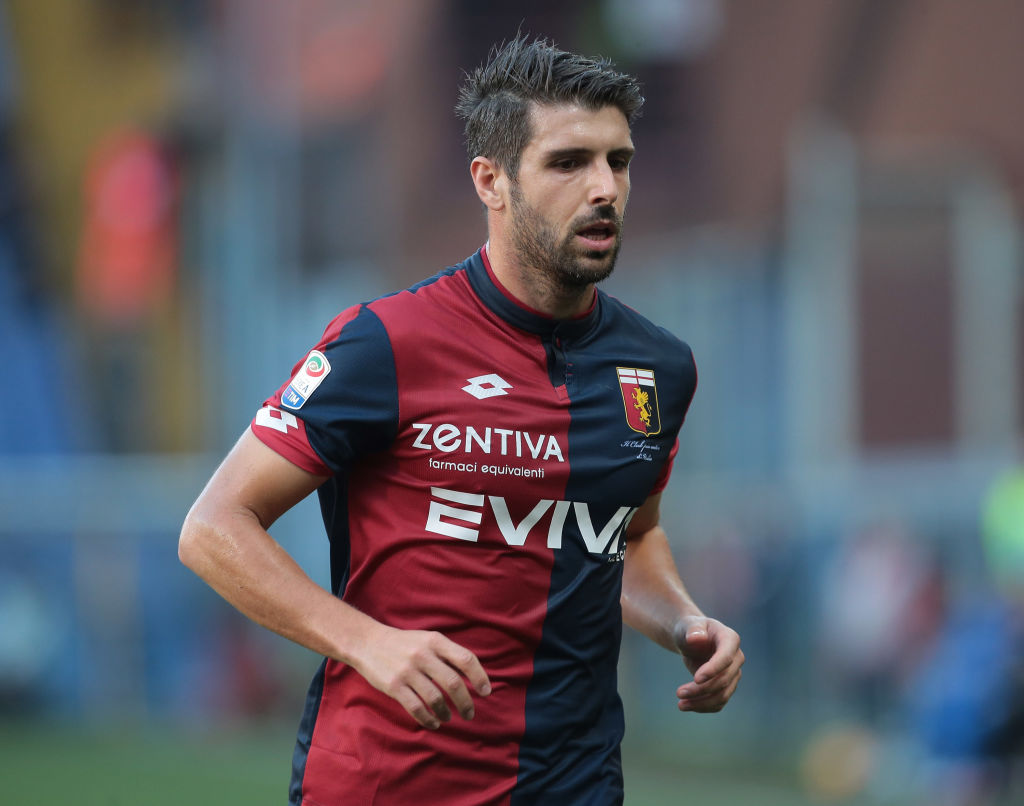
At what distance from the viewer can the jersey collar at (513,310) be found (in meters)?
3.79

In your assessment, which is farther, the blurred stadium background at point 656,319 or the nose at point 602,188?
the blurred stadium background at point 656,319

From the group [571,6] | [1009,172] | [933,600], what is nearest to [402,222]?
[571,6]

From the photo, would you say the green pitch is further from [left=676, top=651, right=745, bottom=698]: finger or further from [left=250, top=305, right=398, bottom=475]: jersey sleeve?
[left=250, top=305, right=398, bottom=475]: jersey sleeve

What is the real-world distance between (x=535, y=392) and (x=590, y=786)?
0.89 meters

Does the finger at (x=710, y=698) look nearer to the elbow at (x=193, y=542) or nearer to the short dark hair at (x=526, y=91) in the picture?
the elbow at (x=193, y=542)

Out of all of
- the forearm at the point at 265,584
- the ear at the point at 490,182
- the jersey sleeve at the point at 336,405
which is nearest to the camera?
the forearm at the point at 265,584

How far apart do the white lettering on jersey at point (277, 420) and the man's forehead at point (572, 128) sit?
830 mm

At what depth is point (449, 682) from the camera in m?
3.23

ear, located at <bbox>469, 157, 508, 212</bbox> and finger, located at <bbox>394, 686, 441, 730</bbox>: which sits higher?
ear, located at <bbox>469, 157, 508, 212</bbox>

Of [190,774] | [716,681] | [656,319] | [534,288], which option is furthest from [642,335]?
[656,319]

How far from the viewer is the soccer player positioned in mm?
3512

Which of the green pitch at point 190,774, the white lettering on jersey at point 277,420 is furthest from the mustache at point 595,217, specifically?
the green pitch at point 190,774

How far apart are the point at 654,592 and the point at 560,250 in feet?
3.09

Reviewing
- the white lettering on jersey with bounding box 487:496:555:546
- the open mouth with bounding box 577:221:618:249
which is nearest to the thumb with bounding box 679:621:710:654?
the white lettering on jersey with bounding box 487:496:555:546
